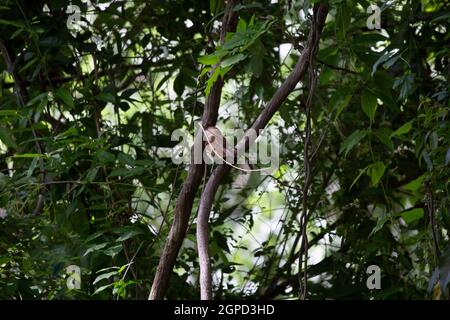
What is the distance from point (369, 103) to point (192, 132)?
555 mm

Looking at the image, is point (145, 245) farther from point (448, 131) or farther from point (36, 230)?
point (448, 131)

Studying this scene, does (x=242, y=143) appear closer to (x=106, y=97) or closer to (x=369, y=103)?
(x=369, y=103)

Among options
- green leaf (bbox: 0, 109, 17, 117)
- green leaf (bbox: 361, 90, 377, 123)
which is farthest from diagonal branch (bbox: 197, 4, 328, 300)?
green leaf (bbox: 0, 109, 17, 117)

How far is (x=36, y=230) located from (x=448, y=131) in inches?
36.0

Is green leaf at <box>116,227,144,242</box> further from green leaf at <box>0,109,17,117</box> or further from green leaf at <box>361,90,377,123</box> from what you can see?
green leaf at <box>361,90,377,123</box>

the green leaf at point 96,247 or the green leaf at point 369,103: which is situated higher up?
the green leaf at point 369,103

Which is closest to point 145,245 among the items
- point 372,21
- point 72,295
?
point 72,295

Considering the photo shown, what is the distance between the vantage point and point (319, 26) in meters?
1.54

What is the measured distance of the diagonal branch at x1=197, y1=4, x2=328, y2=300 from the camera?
1.31m

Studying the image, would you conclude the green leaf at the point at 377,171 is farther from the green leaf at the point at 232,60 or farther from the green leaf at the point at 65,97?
the green leaf at the point at 65,97

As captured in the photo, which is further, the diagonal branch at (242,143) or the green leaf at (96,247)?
the green leaf at (96,247)

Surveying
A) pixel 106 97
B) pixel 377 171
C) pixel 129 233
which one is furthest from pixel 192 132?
pixel 377 171

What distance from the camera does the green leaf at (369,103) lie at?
164 cm

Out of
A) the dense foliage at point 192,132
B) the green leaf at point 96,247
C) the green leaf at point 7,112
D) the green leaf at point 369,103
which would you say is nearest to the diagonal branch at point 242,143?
the dense foliage at point 192,132
